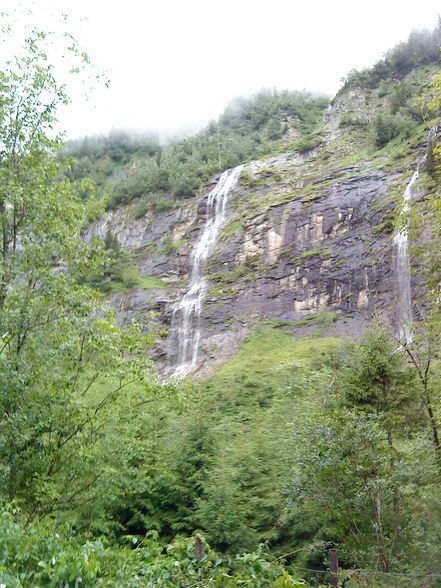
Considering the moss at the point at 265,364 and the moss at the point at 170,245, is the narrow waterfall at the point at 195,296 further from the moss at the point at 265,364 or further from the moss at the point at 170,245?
the moss at the point at 265,364

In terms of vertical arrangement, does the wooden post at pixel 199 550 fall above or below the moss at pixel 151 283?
below

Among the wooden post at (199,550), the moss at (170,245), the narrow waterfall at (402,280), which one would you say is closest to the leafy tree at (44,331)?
the wooden post at (199,550)

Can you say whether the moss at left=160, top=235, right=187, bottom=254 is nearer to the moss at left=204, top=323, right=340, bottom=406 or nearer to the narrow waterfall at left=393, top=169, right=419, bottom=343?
the moss at left=204, top=323, right=340, bottom=406

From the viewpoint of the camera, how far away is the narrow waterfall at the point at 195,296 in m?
37.8

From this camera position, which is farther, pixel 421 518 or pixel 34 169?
pixel 34 169

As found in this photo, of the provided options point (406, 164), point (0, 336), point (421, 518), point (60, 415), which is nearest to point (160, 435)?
point (60, 415)

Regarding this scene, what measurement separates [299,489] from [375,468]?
1.37 m

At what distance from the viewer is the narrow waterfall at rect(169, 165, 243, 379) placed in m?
37.8

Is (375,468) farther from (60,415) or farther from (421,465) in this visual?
(60,415)

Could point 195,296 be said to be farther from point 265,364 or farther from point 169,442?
point 169,442

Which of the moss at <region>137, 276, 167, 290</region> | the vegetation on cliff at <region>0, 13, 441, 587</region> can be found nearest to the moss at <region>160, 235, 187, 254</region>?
the moss at <region>137, 276, 167, 290</region>

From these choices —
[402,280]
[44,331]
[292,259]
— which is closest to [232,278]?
[292,259]

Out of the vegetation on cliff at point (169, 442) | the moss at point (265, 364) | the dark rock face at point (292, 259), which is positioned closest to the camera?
the vegetation on cliff at point (169, 442)

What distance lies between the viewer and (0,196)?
→ 853cm
